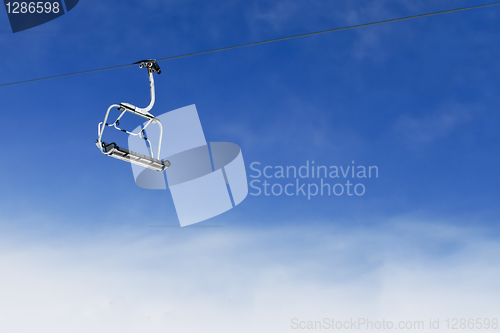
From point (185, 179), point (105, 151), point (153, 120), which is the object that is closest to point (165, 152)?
point (185, 179)

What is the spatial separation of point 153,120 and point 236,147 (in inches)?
264

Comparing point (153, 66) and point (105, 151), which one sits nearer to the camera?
point (105, 151)

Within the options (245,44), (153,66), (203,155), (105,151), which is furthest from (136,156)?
(203,155)

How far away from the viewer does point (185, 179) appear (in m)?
13.6

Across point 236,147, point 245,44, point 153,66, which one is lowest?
point 153,66

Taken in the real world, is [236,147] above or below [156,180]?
above

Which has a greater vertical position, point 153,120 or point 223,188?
point 223,188

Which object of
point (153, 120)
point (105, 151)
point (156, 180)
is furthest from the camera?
point (156, 180)

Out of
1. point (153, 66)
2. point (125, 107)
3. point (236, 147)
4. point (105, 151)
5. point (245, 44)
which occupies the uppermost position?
point (236, 147)

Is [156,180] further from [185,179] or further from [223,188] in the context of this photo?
[223,188]

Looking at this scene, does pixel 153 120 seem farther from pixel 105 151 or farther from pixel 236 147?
pixel 236 147

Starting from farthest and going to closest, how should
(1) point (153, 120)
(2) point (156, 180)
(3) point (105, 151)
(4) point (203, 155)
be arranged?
(2) point (156, 180) → (4) point (203, 155) → (1) point (153, 120) → (3) point (105, 151)

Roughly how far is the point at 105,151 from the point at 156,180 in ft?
25.0

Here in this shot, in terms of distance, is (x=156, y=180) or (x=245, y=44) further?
(x=156, y=180)
